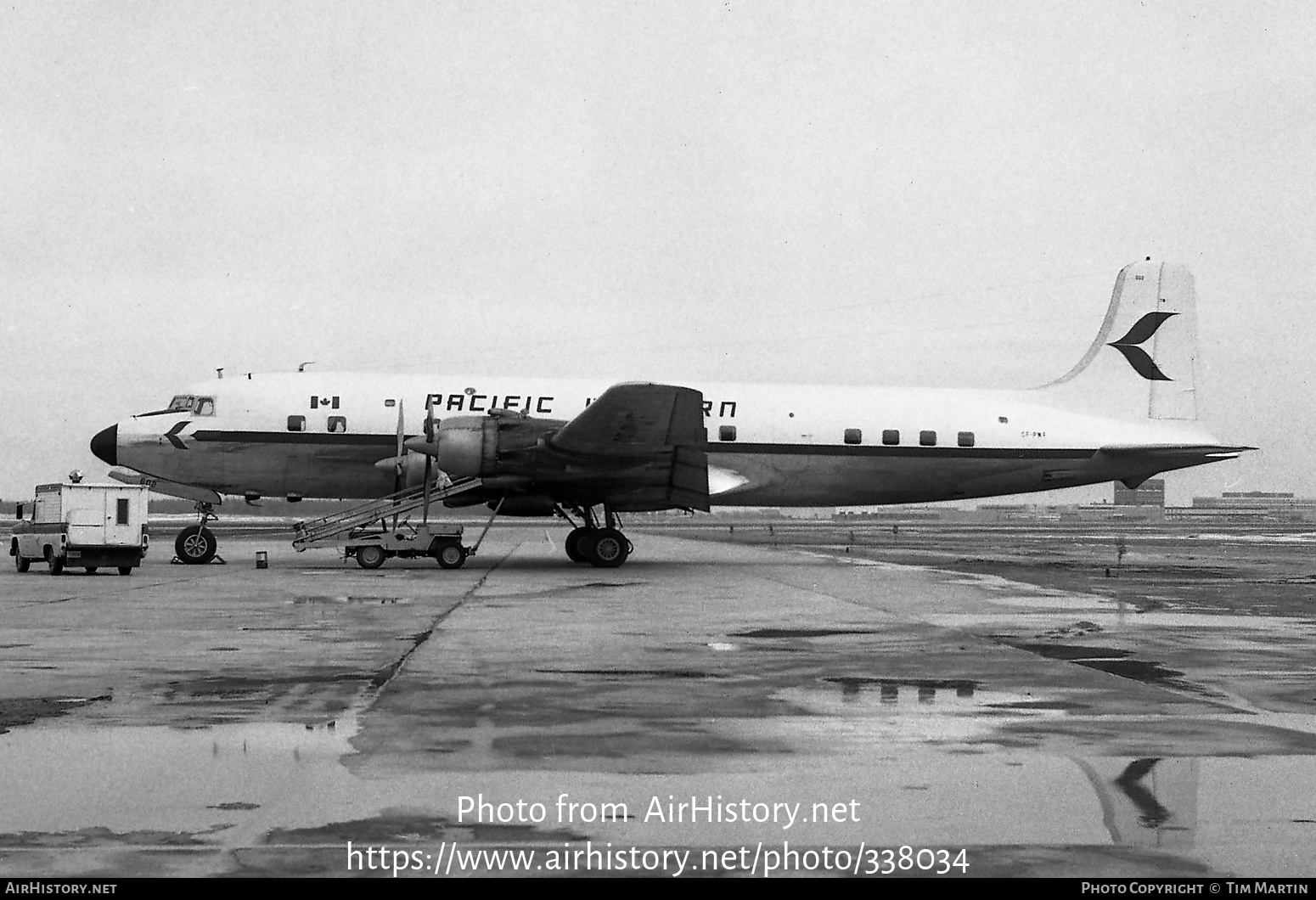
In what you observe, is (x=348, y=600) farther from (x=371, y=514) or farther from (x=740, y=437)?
(x=740, y=437)

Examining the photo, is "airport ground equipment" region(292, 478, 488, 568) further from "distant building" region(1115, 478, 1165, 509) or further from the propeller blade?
"distant building" region(1115, 478, 1165, 509)

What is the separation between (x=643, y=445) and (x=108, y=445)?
43.6 ft

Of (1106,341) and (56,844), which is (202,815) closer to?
(56,844)

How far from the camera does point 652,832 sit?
5988mm

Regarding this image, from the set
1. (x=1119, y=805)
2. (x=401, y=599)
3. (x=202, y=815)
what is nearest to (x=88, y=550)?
(x=401, y=599)

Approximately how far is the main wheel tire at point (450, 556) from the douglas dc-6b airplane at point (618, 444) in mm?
1212

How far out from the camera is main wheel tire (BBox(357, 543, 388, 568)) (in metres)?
27.9

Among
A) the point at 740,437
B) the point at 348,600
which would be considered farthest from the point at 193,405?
the point at 348,600

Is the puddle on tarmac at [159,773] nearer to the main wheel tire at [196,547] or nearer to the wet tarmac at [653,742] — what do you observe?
the wet tarmac at [653,742]

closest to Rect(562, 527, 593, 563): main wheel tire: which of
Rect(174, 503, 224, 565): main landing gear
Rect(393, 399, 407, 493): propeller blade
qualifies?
Rect(393, 399, 407, 493): propeller blade

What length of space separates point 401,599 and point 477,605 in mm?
1553

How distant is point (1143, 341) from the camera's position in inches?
1435

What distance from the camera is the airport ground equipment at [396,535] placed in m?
28.1

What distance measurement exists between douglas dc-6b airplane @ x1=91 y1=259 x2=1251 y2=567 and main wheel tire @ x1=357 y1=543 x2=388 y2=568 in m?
1.92
